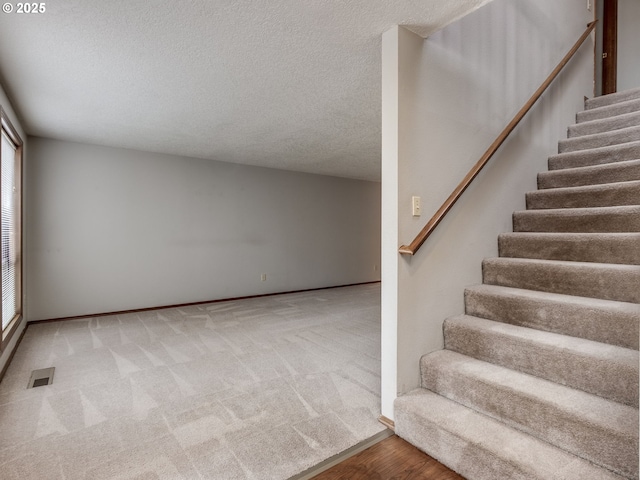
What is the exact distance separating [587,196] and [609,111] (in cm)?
169

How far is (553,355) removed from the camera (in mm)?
1645

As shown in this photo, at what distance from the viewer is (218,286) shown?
566 cm

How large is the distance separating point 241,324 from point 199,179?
8.59 feet

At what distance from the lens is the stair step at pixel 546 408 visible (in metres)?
1.27

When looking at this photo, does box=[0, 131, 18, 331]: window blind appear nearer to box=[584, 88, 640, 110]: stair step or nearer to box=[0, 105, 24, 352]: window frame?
box=[0, 105, 24, 352]: window frame

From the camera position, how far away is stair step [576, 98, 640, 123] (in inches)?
131

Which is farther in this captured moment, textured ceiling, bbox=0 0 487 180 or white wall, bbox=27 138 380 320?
white wall, bbox=27 138 380 320

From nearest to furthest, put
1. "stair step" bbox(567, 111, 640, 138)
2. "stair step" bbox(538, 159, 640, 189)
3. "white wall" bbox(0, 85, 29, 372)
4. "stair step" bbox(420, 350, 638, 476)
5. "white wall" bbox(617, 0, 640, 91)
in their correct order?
1. "stair step" bbox(420, 350, 638, 476)
2. "stair step" bbox(538, 159, 640, 189)
3. "white wall" bbox(0, 85, 29, 372)
4. "stair step" bbox(567, 111, 640, 138)
5. "white wall" bbox(617, 0, 640, 91)

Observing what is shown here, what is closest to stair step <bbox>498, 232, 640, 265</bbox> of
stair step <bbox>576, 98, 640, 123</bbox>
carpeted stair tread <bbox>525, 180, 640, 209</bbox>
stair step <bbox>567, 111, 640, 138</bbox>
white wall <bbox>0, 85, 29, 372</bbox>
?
carpeted stair tread <bbox>525, 180, 640, 209</bbox>

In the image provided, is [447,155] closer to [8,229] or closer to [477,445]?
[477,445]

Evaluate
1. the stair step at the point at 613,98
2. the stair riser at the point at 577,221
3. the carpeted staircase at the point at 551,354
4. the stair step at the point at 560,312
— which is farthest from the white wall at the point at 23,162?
the stair step at the point at 613,98

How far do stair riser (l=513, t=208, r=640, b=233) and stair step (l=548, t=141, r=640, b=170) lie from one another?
0.82 meters

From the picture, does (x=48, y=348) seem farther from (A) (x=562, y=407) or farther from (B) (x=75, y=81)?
(A) (x=562, y=407)

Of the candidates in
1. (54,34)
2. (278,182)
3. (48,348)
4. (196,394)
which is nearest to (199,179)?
(278,182)
